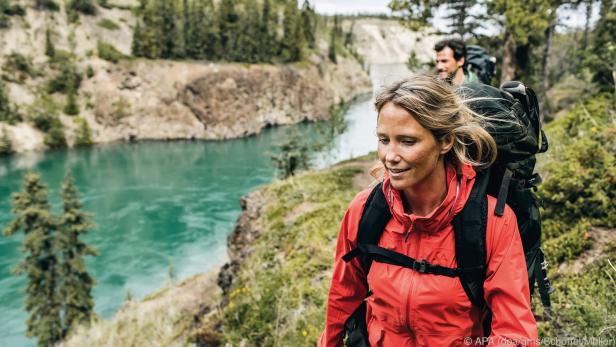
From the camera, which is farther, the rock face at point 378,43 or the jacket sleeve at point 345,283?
the rock face at point 378,43

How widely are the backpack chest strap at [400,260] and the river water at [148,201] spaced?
21.5 m

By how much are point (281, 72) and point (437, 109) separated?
75.2m

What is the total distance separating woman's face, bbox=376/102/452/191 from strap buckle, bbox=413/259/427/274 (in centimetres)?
35

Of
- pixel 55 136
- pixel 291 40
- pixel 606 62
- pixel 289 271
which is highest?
pixel 291 40

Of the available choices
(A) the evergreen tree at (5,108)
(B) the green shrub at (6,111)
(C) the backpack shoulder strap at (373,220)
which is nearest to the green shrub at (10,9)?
(B) the green shrub at (6,111)

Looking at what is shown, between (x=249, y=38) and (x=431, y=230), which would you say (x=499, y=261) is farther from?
(x=249, y=38)

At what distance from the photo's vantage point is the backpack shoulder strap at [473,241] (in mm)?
1959

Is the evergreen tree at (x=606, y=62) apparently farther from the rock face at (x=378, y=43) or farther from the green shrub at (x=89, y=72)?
the rock face at (x=378, y=43)

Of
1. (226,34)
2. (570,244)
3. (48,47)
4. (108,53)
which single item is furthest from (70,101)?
(570,244)

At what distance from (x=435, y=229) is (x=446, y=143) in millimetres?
414

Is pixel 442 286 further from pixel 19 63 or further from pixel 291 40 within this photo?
pixel 291 40

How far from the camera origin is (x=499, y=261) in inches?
76.1

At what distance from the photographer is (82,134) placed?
57.9 meters

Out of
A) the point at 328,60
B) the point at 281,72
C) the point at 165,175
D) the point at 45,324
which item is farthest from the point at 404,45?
the point at 45,324
